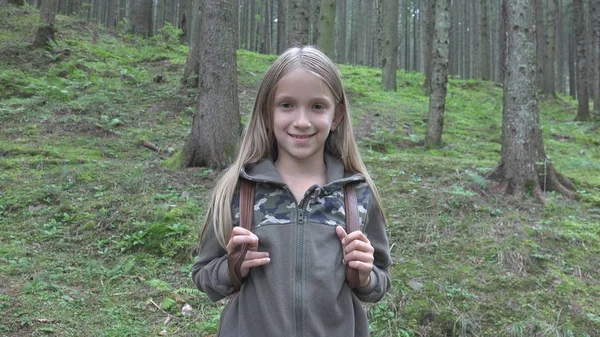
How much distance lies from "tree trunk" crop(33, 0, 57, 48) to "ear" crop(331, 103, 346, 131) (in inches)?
526

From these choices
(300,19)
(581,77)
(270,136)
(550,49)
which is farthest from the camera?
(550,49)

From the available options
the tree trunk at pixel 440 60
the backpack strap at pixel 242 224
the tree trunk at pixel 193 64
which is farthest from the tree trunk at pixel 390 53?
the backpack strap at pixel 242 224

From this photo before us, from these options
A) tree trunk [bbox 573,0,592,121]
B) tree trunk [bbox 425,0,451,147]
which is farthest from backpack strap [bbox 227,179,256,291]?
tree trunk [bbox 573,0,592,121]

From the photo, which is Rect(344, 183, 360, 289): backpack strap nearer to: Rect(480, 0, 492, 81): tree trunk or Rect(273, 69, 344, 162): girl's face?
Rect(273, 69, 344, 162): girl's face

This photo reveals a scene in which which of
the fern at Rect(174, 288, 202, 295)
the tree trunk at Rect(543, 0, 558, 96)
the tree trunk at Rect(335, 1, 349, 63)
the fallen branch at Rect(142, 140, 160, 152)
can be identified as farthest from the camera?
the tree trunk at Rect(335, 1, 349, 63)

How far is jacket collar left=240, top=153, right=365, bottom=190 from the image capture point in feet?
5.88

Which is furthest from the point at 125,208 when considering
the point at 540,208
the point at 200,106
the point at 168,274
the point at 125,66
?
the point at 125,66

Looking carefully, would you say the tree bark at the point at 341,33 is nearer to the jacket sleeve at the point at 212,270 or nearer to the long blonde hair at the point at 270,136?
the long blonde hair at the point at 270,136

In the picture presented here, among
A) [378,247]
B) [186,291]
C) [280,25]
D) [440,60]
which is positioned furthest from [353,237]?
[280,25]

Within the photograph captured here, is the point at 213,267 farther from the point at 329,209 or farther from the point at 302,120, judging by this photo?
the point at 302,120

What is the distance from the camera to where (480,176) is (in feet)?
21.7

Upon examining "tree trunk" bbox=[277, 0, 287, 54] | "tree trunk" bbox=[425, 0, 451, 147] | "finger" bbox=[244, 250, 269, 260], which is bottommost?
"finger" bbox=[244, 250, 269, 260]

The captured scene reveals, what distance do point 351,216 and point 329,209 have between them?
0.09 metres

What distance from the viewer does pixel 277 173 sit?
1.83 m
